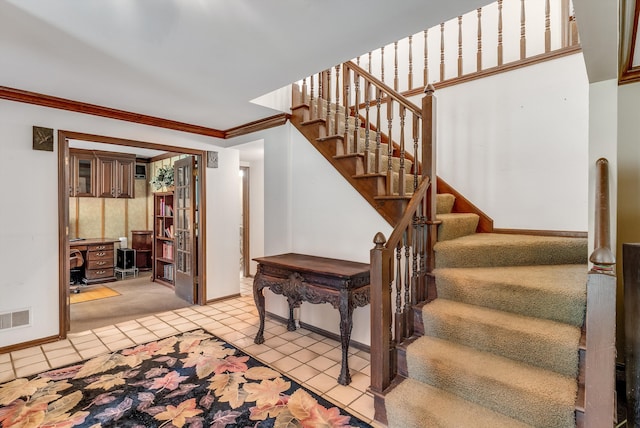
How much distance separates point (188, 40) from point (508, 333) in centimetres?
271

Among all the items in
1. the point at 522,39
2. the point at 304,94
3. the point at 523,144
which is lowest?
the point at 523,144

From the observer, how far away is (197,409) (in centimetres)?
206

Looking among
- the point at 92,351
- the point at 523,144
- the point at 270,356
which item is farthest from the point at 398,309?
the point at 92,351

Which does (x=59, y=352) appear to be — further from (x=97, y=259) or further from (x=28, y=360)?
(x=97, y=259)

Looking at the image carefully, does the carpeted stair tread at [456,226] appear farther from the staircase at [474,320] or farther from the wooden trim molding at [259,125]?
the wooden trim molding at [259,125]

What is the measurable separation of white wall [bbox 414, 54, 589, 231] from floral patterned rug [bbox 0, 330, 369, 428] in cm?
247

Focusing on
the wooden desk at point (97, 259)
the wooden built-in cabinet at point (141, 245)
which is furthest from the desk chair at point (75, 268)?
the wooden built-in cabinet at point (141, 245)

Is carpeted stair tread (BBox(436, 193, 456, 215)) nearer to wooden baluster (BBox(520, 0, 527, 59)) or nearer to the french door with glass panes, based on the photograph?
wooden baluster (BBox(520, 0, 527, 59))

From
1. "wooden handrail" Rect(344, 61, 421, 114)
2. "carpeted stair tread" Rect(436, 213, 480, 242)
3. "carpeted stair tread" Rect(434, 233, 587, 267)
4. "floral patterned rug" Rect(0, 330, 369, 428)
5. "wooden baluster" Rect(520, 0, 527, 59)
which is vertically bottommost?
"floral patterned rug" Rect(0, 330, 369, 428)

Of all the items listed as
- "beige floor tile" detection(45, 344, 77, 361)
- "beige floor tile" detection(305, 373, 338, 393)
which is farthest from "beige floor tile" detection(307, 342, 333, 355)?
"beige floor tile" detection(45, 344, 77, 361)

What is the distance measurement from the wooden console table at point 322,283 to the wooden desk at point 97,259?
4.05m

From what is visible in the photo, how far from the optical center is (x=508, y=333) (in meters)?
1.90

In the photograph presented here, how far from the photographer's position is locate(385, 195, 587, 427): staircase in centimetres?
166

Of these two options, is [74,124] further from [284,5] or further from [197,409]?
[197,409]
